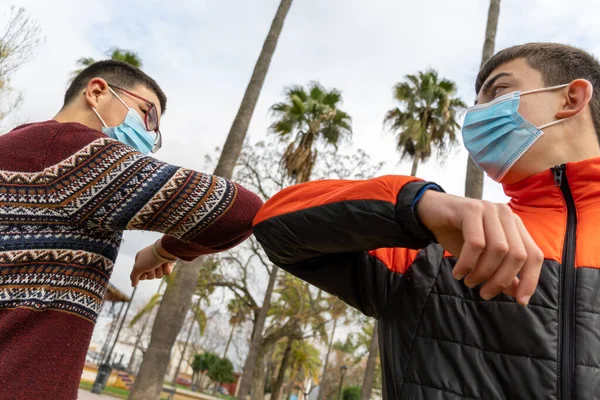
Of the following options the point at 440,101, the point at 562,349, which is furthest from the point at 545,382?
the point at 440,101

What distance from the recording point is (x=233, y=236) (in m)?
1.40

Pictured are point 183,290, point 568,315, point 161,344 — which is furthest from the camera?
point 183,290

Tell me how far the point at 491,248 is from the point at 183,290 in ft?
21.9

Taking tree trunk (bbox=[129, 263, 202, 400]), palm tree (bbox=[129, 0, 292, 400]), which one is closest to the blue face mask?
palm tree (bbox=[129, 0, 292, 400])

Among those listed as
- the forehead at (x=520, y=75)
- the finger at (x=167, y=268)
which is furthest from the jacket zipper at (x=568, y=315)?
the finger at (x=167, y=268)

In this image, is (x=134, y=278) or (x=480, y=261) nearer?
(x=480, y=261)

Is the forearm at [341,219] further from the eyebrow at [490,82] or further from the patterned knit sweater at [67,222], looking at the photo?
the eyebrow at [490,82]

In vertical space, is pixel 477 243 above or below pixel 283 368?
below

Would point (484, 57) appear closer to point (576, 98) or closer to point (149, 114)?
point (576, 98)

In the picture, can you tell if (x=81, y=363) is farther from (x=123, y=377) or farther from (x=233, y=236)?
(x=123, y=377)

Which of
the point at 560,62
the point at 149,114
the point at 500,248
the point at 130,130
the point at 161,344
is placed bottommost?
the point at 161,344

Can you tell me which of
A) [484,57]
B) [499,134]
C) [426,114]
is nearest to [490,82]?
[499,134]

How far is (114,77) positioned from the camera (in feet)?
6.89

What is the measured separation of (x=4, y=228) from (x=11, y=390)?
1.60ft
